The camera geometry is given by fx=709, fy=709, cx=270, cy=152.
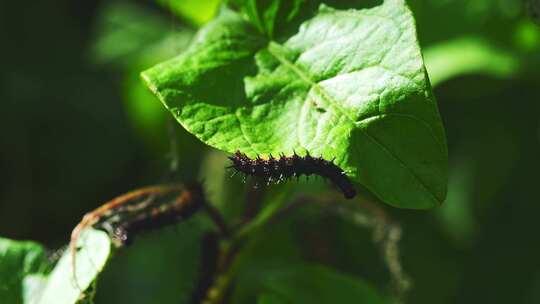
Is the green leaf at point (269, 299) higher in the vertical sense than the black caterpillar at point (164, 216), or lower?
lower

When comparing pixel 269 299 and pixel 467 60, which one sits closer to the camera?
pixel 269 299

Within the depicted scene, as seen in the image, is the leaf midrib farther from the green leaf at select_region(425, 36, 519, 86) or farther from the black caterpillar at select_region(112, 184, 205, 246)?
the green leaf at select_region(425, 36, 519, 86)

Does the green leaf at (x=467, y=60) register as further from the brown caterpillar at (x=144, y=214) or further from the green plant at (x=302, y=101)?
the brown caterpillar at (x=144, y=214)

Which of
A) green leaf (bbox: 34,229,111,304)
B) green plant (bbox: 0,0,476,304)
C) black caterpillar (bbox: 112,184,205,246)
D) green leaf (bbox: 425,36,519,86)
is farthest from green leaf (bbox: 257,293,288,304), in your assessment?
green leaf (bbox: 425,36,519,86)

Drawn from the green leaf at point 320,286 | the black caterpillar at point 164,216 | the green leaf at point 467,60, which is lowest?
the green leaf at point 320,286

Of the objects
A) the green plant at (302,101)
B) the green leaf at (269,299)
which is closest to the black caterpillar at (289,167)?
the green plant at (302,101)

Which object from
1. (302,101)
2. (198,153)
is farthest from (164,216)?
(198,153)

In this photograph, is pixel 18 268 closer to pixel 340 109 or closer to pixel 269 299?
pixel 269 299
